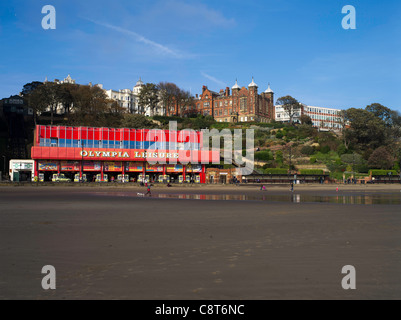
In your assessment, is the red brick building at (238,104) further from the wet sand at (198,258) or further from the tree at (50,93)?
the wet sand at (198,258)

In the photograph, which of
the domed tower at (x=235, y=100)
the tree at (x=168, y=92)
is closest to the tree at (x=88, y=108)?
the tree at (x=168, y=92)

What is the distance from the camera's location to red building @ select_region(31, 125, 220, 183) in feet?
208

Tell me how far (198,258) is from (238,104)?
5454 inches

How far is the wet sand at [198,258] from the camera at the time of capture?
6.66 metres

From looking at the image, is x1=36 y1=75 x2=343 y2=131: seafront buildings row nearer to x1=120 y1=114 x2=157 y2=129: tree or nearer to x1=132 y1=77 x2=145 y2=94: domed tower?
x1=132 y1=77 x2=145 y2=94: domed tower

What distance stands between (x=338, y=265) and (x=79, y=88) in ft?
354

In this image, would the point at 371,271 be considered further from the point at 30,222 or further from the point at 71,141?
the point at 71,141

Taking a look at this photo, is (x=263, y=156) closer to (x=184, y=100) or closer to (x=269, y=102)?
(x=184, y=100)

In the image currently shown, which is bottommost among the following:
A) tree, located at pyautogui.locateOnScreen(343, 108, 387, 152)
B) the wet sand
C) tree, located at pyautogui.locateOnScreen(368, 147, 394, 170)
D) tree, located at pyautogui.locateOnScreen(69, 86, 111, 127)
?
the wet sand

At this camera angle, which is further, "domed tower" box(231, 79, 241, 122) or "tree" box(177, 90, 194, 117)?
"domed tower" box(231, 79, 241, 122)

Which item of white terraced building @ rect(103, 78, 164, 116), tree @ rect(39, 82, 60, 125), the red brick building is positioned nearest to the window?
the red brick building

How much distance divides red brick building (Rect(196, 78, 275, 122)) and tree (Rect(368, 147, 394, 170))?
62.0 m

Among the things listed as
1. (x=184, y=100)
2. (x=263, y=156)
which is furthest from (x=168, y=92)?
(x=263, y=156)

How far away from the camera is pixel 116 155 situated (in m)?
66.1
